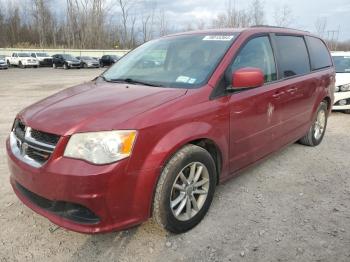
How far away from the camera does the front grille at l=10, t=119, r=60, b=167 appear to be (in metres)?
2.71

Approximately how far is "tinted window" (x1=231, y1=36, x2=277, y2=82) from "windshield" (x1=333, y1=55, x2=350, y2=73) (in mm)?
5950

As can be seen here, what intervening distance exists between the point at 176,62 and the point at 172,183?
1404 millimetres

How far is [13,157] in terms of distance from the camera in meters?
3.05

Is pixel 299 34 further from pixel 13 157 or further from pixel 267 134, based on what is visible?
pixel 13 157

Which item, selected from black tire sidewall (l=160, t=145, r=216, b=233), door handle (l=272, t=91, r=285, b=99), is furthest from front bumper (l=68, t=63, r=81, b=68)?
black tire sidewall (l=160, t=145, r=216, b=233)

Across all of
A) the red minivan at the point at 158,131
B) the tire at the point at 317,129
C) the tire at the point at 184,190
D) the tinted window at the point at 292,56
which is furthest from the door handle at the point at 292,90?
the tire at the point at 184,190

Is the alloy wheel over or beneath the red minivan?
beneath

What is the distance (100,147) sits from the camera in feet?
8.51

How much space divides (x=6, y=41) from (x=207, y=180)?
73378mm

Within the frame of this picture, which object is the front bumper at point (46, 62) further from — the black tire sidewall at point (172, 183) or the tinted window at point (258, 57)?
the black tire sidewall at point (172, 183)

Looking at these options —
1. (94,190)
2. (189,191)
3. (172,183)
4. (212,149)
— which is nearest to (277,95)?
(212,149)

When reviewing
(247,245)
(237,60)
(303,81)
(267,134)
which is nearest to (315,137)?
(303,81)

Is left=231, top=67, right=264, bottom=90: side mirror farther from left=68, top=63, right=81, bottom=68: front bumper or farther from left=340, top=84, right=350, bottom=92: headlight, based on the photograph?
left=68, top=63, right=81, bottom=68: front bumper

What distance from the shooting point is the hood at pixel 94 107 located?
269 centimetres
